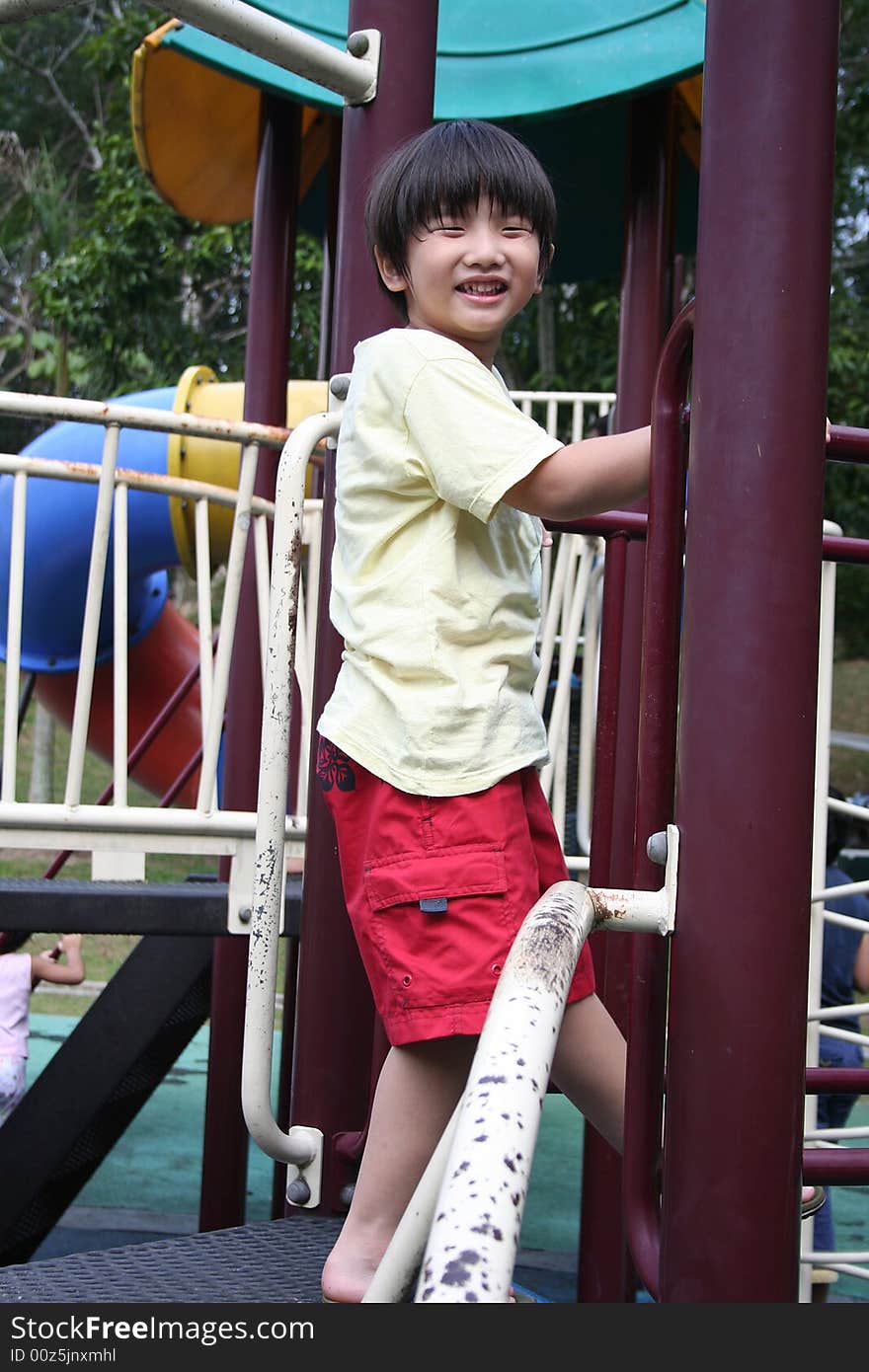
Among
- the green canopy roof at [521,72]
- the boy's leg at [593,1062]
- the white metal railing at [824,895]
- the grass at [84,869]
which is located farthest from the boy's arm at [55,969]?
the boy's leg at [593,1062]

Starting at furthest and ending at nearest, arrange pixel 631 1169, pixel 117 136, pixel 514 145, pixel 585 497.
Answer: pixel 117 136 < pixel 514 145 < pixel 585 497 < pixel 631 1169

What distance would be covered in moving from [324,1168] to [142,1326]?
28.3 inches

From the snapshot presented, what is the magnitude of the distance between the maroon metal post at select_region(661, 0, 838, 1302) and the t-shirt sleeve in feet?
0.84

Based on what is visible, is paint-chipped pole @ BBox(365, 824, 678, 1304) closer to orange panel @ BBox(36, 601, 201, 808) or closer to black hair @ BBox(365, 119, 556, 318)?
black hair @ BBox(365, 119, 556, 318)

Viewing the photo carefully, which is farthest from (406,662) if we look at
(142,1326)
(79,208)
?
(79,208)

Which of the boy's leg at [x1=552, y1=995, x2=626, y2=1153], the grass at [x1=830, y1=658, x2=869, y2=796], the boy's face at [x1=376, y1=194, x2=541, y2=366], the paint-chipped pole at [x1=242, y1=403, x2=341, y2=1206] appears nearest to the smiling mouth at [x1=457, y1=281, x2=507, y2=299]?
the boy's face at [x1=376, y1=194, x2=541, y2=366]

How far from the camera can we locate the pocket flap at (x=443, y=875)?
1.30 m

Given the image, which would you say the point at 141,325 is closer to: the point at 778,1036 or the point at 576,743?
the point at 576,743

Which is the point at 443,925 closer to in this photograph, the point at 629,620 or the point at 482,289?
the point at 482,289

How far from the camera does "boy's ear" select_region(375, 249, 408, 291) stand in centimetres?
147

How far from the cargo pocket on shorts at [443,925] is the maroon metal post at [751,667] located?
271 mm

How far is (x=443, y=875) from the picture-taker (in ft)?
4.27

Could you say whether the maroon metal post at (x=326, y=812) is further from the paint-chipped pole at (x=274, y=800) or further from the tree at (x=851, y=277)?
the tree at (x=851, y=277)

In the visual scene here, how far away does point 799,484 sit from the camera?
104cm
